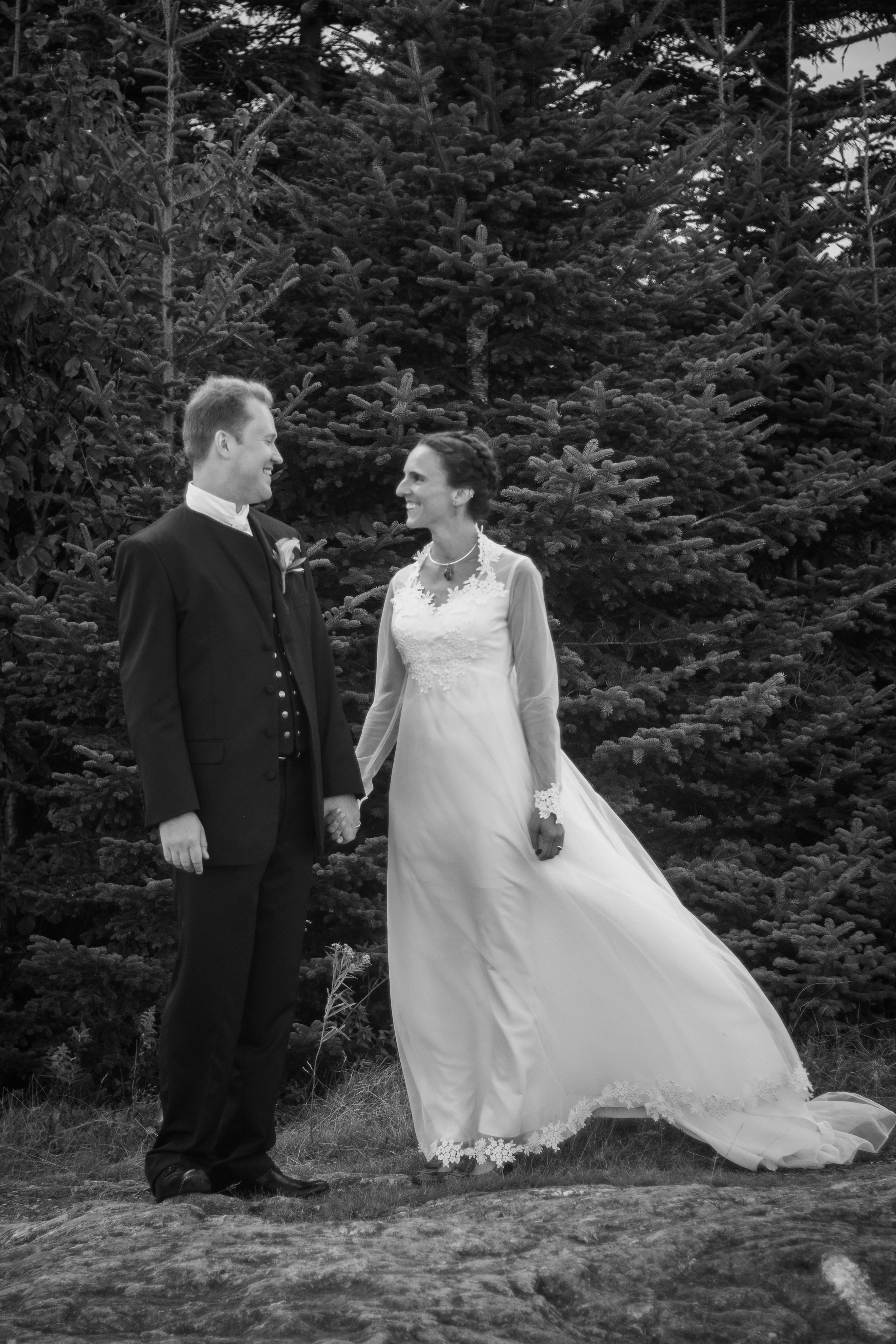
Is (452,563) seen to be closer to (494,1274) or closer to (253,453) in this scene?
(253,453)

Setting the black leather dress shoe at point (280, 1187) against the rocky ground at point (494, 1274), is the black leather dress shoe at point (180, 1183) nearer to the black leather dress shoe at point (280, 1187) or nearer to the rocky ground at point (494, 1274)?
the black leather dress shoe at point (280, 1187)

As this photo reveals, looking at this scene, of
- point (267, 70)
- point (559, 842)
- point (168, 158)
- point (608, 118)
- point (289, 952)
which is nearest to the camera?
point (289, 952)

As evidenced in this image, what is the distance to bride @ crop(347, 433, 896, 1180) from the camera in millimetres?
4039

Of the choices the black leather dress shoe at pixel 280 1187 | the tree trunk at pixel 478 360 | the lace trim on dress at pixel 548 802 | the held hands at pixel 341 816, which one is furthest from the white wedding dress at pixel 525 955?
the tree trunk at pixel 478 360

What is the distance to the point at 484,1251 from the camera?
267cm

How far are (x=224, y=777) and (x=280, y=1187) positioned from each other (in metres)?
1.15

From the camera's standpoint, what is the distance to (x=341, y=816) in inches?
150

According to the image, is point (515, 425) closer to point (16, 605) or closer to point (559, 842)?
point (16, 605)

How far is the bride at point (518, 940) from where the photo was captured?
13.3 feet

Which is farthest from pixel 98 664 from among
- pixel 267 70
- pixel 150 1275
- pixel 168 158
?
pixel 267 70

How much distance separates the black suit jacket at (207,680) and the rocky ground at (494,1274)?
3.29ft

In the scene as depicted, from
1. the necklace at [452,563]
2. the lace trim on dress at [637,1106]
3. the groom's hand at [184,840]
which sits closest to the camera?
the groom's hand at [184,840]

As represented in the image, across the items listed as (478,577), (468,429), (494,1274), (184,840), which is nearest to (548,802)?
(478,577)

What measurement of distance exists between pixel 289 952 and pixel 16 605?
236 centimetres
